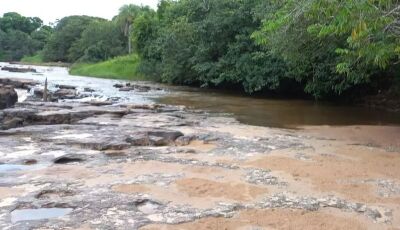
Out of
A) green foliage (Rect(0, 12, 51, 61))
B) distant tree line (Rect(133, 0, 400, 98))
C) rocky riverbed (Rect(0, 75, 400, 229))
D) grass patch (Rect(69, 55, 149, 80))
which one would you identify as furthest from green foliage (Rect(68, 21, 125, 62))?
rocky riverbed (Rect(0, 75, 400, 229))

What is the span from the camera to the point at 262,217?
647cm

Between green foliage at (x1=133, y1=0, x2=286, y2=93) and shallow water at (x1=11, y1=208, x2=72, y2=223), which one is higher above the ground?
green foliage at (x1=133, y1=0, x2=286, y2=93)

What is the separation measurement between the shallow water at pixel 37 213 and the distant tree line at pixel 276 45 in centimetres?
476

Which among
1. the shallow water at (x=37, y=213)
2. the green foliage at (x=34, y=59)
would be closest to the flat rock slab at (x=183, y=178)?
the shallow water at (x=37, y=213)

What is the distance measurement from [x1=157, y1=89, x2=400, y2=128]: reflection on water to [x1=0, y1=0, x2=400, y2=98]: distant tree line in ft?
4.17

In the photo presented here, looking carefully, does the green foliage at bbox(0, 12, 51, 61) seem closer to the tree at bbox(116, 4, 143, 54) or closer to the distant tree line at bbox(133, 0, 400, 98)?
the tree at bbox(116, 4, 143, 54)

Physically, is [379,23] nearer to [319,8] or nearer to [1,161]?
[319,8]

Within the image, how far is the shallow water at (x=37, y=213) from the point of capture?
6.30 meters

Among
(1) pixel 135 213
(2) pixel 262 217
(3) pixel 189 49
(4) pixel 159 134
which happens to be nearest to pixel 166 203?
(1) pixel 135 213

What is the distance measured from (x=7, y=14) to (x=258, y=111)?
96787 mm

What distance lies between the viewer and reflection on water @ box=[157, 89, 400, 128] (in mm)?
17078

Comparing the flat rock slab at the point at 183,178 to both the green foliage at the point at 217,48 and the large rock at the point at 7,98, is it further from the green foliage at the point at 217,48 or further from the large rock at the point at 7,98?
the green foliage at the point at 217,48

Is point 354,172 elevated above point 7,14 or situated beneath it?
situated beneath

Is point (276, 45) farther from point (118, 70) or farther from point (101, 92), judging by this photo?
point (118, 70)
